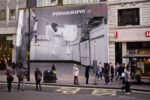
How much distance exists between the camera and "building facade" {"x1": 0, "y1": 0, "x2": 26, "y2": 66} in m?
26.9

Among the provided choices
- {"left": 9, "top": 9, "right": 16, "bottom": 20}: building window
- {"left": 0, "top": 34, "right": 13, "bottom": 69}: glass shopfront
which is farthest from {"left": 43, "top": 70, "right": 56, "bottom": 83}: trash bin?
{"left": 9, "top": 9, "right": 16, "bottom": 20}: building window

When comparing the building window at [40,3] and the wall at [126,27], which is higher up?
the building window at [40,3]

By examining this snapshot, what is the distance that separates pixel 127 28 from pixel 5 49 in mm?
18458

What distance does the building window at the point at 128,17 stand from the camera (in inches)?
869

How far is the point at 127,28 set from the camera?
21.8 meters

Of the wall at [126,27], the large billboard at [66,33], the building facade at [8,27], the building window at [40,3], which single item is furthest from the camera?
the building facade at [8,27]

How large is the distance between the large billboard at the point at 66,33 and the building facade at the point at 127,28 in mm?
1049

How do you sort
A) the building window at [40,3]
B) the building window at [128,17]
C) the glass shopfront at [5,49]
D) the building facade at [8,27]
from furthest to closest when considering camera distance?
the glass shopfront at [5,49] < the building facade at [8,27] < the building window at [40,3] < the building window at [128,17]

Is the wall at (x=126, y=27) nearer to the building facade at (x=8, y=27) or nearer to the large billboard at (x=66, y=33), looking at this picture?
the large billboard at (x=66, y=33)

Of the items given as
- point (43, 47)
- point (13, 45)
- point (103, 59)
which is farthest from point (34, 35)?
point (103, 59)

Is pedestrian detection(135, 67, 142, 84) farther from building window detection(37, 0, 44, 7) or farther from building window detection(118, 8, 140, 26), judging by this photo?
building window detection(37, 0, 44, 7)

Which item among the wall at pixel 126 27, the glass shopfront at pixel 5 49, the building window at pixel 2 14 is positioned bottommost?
the glass shopfront at pixel 5 49

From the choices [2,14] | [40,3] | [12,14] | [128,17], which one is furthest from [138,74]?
[2,14]

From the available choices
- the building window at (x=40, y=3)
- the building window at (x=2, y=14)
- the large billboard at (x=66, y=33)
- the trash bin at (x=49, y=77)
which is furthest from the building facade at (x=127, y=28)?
the building window at (x=2, y=14)
